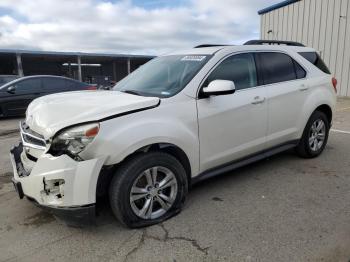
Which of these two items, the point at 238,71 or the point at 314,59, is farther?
the point at 314,59

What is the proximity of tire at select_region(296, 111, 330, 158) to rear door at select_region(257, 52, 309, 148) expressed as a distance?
30cm

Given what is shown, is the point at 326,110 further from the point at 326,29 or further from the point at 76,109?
the point at 326,29

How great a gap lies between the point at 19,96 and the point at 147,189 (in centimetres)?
880

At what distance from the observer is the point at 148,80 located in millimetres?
3992

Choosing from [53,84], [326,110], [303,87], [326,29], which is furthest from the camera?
[326,29]

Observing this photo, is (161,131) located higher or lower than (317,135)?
higher

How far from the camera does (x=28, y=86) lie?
35.0ft

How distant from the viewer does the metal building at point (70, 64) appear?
31281 mm

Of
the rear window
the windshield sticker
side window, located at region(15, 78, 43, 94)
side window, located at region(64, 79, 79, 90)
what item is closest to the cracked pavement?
the windshield sticker

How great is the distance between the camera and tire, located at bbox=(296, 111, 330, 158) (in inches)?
194

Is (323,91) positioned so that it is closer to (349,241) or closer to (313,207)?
(313,207)

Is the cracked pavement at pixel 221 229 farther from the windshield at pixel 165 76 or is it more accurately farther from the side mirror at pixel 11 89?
the side mirror at pixel 11 89

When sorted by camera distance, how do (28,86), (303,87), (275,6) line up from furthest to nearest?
(275,6), (28,86), (303,87)

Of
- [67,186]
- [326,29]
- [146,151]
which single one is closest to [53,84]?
[146,151]
